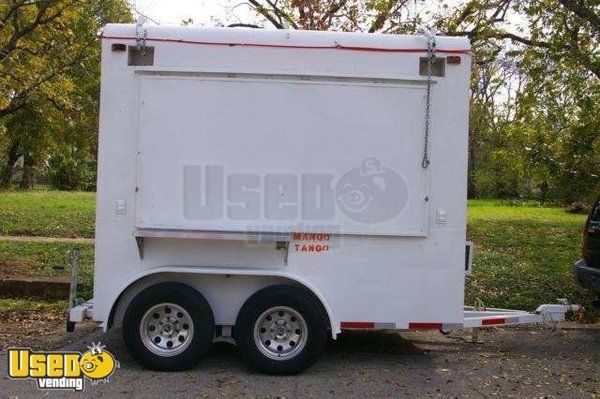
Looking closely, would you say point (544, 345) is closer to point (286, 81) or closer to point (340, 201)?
point (340, 201)

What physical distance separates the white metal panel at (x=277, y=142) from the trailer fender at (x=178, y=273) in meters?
0.39

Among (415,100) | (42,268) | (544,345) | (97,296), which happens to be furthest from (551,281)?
(42,268)

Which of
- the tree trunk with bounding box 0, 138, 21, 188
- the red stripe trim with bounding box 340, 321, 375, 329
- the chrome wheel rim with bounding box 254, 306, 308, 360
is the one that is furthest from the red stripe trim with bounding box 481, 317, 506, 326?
the tree trunk with bounding box 0, 138, 21, 188

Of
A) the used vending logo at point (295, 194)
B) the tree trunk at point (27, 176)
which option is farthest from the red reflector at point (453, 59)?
the tree trunk at point (27, 176)

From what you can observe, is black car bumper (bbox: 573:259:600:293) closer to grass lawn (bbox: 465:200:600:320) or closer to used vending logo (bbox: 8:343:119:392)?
grass lawn (bbox: 465:200:600:320)

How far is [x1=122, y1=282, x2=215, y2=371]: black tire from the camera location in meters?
5.69

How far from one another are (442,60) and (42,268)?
687 cm

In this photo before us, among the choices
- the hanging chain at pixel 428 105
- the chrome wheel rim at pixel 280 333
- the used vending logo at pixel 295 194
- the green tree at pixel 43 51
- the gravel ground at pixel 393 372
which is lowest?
the gravel ground at pixel 393 372

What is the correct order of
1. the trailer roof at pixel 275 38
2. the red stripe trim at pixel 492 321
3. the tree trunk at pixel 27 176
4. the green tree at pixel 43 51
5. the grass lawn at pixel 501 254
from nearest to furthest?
the trailer roof at pixel 275 38, the red stripe trim at pixel 492 321, the grass lawn at pixel 501 254, the green tree at pixel 43 51, the tree trunk at pixel 27 176

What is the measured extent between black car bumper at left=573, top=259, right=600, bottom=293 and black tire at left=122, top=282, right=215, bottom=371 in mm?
4075

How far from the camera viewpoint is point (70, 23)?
12.5m

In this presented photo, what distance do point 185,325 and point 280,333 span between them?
2.79 ft

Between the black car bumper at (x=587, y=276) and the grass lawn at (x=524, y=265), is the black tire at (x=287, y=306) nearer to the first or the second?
the black car bumper at (x=587, y=276)

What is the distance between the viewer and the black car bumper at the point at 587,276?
270 inches
